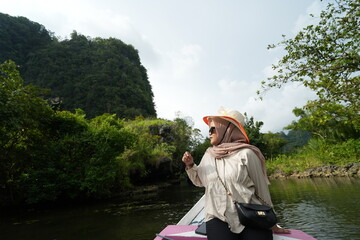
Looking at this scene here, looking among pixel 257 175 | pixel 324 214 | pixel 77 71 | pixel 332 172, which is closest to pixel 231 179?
pixel 257 175

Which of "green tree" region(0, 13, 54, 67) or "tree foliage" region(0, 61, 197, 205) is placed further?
"green tree" region(0, 13, 54, 67)

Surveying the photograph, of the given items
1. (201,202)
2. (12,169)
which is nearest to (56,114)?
(12,169)

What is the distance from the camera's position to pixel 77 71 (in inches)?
1614

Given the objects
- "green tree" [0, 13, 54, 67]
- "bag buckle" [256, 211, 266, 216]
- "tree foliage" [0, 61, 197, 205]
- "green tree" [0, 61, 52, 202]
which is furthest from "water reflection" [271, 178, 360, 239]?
"green tree" [0, 13, 54, 67]

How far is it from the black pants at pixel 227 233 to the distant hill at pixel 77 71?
3449cm

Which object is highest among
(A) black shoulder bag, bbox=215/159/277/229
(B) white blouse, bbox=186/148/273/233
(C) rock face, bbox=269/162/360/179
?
(B) white blouse, bbox=186/148/273/233

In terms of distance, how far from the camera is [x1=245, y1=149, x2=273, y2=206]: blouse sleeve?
1.75 metres

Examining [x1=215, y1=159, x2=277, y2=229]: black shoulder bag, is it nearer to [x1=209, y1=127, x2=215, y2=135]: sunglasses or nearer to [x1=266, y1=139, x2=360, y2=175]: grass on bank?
[x1=209, y1=127, x2=215, y2=135]: sunglasses

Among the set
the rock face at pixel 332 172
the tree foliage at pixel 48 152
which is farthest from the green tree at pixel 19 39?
the rock face at pixel 332 172

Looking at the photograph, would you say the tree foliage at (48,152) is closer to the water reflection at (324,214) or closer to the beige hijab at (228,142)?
the water reflection at (324,214)

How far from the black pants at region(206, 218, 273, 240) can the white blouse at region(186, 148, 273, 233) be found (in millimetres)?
37

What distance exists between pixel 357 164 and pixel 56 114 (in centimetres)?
1890

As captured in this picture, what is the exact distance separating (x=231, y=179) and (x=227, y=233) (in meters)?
0.40

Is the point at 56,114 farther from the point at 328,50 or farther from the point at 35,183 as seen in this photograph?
the point at 328,50
